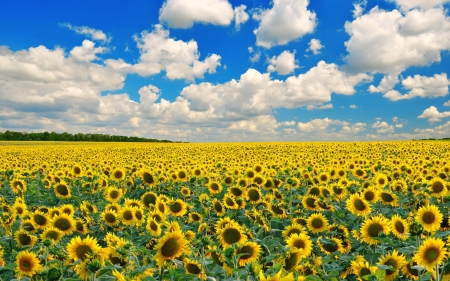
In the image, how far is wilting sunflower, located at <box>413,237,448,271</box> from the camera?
3.35m

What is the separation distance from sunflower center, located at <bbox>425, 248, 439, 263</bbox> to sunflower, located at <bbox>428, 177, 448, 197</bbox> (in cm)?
482

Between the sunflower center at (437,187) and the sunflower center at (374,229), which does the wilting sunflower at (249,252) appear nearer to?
the sunflower center at (374,229)

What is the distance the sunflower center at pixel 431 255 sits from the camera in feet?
11.0

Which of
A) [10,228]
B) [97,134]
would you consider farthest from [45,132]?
[10,228]

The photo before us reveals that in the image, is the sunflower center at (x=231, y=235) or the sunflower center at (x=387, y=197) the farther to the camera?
the sunflower center at (x=387, y=197)

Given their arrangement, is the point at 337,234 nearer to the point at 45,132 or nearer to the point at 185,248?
the point at 185,248

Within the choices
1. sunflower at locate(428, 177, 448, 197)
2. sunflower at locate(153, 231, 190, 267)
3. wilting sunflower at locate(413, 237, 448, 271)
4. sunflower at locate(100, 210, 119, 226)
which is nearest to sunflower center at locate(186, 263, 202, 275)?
sunflower at locate(153, 231, 190, 267)

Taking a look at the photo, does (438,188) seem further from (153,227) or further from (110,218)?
(110,218)

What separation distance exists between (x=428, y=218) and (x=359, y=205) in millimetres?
1648

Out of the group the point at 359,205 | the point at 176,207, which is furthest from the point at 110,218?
the point at 359,205

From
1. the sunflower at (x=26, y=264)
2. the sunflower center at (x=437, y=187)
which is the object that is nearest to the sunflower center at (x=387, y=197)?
the sunflower center at (x=437, y=187)

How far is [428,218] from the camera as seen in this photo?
484 centimetres

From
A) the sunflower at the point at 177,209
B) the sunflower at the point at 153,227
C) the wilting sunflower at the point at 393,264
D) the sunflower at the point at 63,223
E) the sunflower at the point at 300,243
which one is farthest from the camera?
the sunflower at the point at 177,209

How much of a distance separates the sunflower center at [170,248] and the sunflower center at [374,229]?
2771 mm
